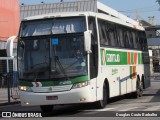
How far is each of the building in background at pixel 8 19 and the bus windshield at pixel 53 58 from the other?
22.8 m

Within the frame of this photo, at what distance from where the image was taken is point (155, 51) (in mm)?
98562

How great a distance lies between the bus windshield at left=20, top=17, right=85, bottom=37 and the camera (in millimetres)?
15914

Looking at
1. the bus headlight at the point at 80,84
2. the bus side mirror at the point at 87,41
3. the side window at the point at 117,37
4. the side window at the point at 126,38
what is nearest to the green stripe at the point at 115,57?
the side window at the point at 117,37

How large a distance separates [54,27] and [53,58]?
1140mm

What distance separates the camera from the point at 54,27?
16.0 metres

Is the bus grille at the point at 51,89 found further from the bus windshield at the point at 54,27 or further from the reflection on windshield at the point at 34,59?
the bus windshield at the point at 54,27

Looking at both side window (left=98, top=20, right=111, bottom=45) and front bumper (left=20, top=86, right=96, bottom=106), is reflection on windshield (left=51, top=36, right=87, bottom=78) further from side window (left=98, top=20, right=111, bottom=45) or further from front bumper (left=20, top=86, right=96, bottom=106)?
side window (left=98, top=20, right=111, bottom=45)

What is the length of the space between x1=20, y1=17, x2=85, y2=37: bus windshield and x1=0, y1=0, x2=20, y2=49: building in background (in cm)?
2238

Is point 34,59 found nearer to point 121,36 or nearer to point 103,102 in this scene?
point 103,102

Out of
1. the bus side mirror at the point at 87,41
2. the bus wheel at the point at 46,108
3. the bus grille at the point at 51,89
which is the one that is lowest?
the bus wheel at the point at 46,108

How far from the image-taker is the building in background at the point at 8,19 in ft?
127

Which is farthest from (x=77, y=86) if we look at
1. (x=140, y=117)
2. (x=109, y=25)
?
(x=109, y=25)

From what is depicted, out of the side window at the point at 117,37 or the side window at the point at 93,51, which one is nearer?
the side window at the point at 93,51

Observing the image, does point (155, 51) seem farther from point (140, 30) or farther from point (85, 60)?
point (85, 60)
